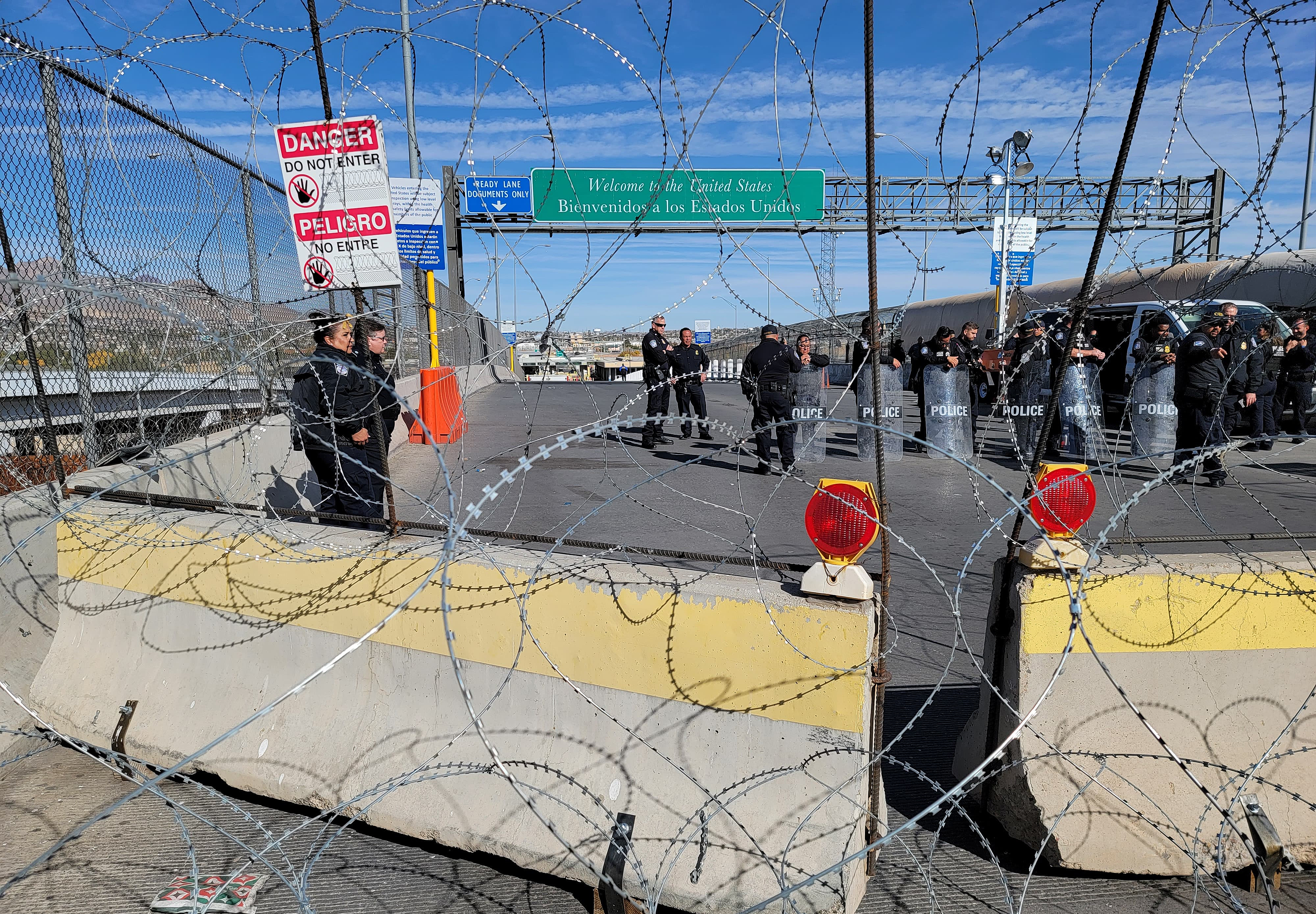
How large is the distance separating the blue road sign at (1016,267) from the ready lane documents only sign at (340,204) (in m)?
3.30

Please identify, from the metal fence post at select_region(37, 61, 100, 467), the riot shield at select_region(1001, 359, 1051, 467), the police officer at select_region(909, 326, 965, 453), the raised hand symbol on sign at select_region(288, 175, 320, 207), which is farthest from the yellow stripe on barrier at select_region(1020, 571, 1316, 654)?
the riot shield at select_region(1001, 359, 1051, 467)

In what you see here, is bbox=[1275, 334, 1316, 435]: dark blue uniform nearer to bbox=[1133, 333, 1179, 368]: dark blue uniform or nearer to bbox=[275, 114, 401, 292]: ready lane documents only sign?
bbox=[1133, 333, 1179, 368]: dark blue uniform

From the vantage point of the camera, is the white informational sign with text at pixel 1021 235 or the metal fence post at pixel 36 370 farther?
the white informational sign with text at pixel 1021 235

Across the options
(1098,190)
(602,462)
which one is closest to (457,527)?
(1098,190)

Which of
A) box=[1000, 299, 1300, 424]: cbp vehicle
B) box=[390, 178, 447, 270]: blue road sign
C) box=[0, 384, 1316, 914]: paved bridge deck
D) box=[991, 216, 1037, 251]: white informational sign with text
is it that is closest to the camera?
box=[0, 384, 1316, 914]: paved bridge deck

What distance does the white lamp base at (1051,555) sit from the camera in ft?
8.86

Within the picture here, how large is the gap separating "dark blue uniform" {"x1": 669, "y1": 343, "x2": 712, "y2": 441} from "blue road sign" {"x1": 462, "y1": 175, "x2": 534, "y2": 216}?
3.09 meters

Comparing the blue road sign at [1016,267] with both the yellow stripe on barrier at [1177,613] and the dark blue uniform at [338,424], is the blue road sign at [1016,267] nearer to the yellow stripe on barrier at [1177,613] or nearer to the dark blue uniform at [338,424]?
the yellow stripe on barrier at [1177,613]

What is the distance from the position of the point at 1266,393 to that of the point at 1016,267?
9074mm

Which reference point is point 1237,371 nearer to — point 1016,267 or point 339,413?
point 1016,267

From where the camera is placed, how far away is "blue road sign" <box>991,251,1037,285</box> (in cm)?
444

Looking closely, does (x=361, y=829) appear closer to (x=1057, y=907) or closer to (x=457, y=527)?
(x=457, y=527)

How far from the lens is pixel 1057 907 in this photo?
2596 mm

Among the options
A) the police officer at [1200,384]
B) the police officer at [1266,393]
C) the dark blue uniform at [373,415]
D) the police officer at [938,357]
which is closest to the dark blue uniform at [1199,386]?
the police officer at [1200,384]
